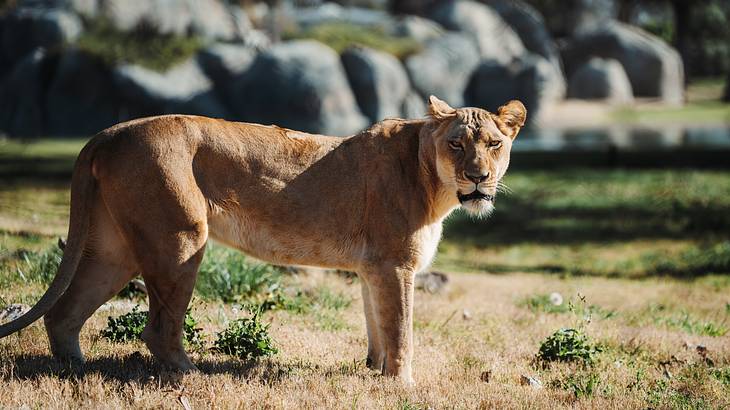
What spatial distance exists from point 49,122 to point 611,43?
2554 cm

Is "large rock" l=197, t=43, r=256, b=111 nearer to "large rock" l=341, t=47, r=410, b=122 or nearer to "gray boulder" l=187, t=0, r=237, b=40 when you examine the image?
"gray boulder" l=187, t=0, r=237, b=40

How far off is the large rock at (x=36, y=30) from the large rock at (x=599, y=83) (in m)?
20.5

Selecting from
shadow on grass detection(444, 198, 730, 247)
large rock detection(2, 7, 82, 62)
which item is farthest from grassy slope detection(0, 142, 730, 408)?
large rock detection(2, 7, 82, 62)

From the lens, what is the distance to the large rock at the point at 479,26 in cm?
2001

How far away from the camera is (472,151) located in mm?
6242

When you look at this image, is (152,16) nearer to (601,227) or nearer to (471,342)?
(601,227)

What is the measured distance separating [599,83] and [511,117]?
33.6 m

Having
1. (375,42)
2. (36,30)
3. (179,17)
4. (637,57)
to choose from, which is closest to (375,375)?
(375,42)

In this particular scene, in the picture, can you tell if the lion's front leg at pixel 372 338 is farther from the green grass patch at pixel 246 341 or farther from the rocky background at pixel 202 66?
the rocky background at pixel 202 66

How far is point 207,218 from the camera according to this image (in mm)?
6180

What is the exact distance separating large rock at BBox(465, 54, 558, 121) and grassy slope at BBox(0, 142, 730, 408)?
15.1 meters

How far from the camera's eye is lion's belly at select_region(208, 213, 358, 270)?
6.31 meters

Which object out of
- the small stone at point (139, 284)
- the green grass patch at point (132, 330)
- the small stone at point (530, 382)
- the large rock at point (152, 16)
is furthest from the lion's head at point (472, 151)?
the large rock at point (152, 16)

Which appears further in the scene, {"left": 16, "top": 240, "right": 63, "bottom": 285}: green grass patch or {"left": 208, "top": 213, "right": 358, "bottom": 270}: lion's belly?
{"left": 16, "top": 240, "right": 63, "bottom": 285}: green grass patch
